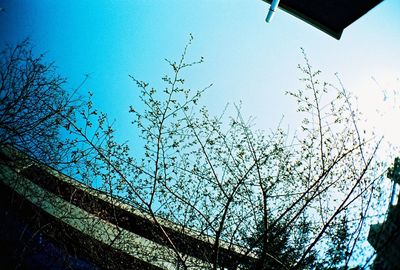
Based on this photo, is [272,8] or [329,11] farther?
[329,11]

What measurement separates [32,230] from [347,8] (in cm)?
1525

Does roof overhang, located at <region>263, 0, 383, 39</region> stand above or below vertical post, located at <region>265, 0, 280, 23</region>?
above

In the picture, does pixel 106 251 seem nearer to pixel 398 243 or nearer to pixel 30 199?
pixel 30 199

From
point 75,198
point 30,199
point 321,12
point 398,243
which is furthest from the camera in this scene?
point 75,198

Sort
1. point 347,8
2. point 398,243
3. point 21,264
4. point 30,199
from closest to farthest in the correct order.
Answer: point 347,8 < point 398,243 < point 21,264 < point 30,199

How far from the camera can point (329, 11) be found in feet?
17.7

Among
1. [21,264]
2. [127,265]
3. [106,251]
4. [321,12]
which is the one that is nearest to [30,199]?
[21,264]

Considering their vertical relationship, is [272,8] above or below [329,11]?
below

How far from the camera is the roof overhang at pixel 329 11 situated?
5014mm

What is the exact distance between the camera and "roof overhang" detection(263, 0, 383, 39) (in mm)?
5014

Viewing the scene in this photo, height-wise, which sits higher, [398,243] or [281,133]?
[281,133]

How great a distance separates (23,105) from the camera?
24.7ft

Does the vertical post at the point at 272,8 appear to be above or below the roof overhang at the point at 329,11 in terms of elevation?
below

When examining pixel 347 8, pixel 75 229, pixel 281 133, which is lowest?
pixel 75 229
